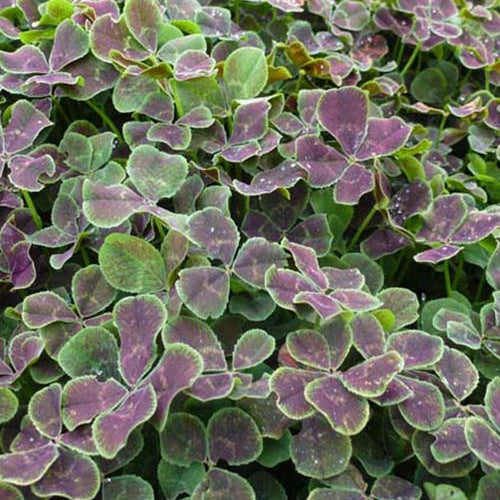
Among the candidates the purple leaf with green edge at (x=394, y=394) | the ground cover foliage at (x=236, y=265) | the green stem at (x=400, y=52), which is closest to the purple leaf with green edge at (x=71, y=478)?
the ground cover foliage at (x=236, y=265)

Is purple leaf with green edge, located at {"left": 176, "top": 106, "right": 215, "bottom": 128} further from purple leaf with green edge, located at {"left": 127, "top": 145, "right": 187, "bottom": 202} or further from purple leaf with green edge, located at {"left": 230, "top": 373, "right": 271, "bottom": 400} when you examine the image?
purple leaf with green edge, located at {"left": 230, "top": 373, "right": 271, "bottom": 400}

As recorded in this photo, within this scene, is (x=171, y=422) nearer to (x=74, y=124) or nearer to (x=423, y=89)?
(x=74, y=124)

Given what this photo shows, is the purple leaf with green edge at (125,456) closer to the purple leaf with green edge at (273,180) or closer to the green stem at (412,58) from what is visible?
the purple leaf with green edge at (273,180)

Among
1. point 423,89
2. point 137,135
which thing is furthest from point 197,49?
point 423,89

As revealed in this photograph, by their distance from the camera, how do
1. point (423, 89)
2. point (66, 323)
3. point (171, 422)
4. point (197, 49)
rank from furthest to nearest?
point (423, 89)
point (197, 49)
point (66, 323)
point (171, 422)

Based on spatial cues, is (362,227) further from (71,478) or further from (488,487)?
(71,478)

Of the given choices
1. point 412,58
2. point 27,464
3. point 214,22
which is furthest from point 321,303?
point 412,58

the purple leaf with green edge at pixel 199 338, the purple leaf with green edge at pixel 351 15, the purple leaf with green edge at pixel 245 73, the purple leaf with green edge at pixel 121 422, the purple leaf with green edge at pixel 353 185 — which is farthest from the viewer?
the purple leaf with green edge at pixel 351 15
